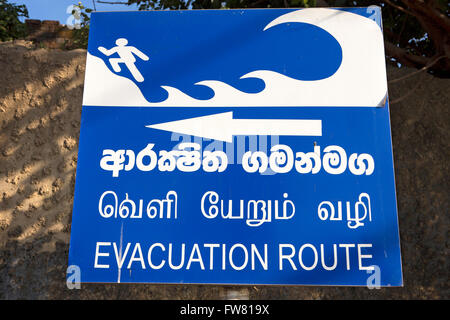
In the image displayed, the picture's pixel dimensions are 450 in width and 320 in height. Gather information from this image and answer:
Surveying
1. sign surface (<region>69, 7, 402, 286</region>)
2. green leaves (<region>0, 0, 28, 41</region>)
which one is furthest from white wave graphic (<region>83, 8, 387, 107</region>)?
green leaves (<region>0, 0, 28, 41</region>)

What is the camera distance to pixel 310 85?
1.64m

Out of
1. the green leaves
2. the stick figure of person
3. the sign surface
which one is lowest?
the sign surface

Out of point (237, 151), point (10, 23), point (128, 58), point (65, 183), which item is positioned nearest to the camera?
point (237, 151)

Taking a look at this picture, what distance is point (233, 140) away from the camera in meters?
1.61

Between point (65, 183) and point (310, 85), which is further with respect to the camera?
point (65, 183)

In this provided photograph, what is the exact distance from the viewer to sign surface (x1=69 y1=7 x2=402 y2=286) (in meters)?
1.50

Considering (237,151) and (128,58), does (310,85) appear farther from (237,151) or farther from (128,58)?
(128,58)

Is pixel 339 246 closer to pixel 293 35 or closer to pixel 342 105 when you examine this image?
pixel 342 105

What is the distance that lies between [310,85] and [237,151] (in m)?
0.43

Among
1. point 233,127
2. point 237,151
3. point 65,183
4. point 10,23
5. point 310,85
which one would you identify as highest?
point 10,23

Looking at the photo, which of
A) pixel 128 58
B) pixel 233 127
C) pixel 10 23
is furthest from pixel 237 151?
pixel 10 23

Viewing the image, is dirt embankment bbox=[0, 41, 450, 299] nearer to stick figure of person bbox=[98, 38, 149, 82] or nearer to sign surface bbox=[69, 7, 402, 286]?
sign surface bbox=[69, 7, 402, 286]

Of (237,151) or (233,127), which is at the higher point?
(233,127)
